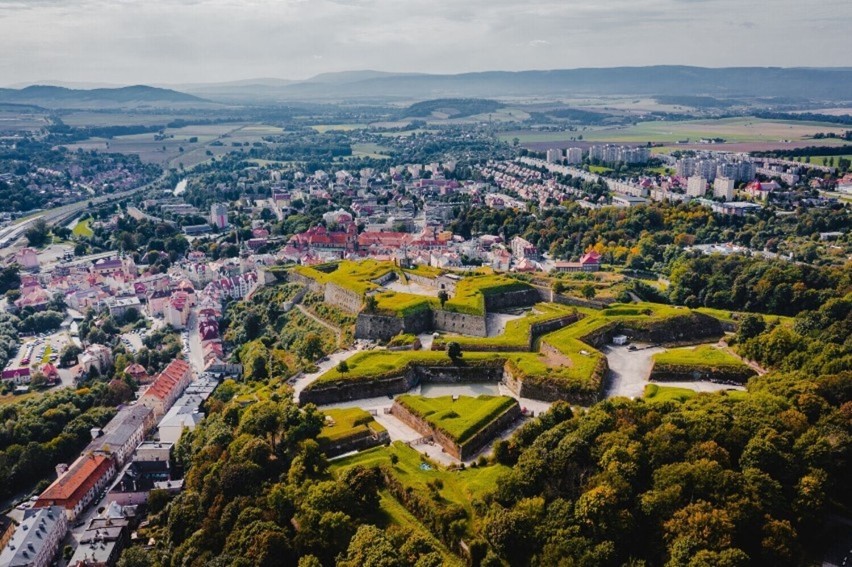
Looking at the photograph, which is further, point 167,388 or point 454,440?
point 167,388

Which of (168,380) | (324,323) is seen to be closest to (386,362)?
(324,323)

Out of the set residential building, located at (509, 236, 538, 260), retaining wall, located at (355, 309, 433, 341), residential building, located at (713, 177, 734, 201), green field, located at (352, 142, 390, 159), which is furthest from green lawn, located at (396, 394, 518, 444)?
green field, located at (352, 142, 390, 159)

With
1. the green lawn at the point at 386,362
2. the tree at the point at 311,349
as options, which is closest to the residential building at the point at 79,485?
the green lawn at the point at 386,362

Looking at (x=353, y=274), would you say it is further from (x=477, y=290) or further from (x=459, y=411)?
(x=459, y=411)

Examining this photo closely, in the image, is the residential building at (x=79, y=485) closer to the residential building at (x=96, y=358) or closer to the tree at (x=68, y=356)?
the residential building at (x=96, y=358)

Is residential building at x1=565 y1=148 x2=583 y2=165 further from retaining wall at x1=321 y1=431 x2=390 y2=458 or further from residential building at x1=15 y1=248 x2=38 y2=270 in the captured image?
retaining wall at x1=321 y1=431 x2=390 y2=458

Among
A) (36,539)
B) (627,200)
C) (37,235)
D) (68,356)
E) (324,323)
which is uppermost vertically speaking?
Answer: (627,200)

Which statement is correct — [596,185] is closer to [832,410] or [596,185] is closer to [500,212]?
[500,212]

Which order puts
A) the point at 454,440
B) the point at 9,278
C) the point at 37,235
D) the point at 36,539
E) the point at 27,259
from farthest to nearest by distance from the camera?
1. the point at 37,235
2. the point at 27,259
3. the point at 9,278
4. the point at 454,440
5. the point at 36,539
